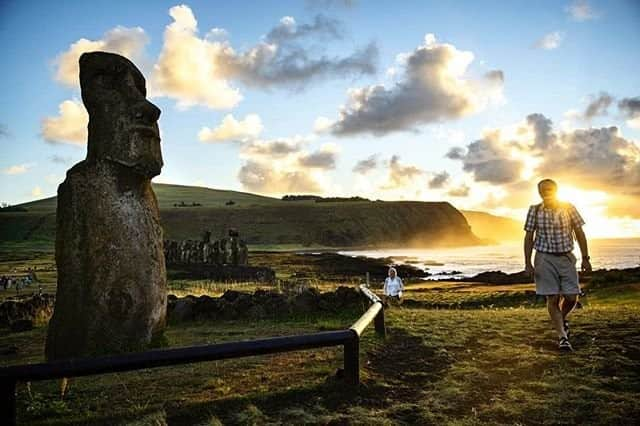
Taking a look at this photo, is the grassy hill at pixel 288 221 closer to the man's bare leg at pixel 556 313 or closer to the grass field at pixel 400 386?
the grass field at pixel 400 386

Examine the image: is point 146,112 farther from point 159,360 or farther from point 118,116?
point 159,360

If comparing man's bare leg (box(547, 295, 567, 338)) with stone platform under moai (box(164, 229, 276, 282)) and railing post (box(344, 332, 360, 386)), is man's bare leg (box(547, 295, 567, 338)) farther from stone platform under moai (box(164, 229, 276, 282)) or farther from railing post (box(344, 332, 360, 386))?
stone platform under moai (box(164, 229, 276, 282))

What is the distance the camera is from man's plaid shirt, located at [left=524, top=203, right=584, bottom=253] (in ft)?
24.0

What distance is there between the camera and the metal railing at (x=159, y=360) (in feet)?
14.8

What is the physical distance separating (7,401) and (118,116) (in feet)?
15.7

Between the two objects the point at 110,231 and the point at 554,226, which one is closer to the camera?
the point at 554,226

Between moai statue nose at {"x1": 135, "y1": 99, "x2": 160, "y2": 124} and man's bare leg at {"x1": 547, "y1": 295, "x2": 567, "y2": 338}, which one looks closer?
man's bare leg at {"x1": 547, "y1": 295, "x2": 567, "y2": 338}

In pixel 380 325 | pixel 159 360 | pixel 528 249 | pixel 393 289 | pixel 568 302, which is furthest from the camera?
pixel 393 289

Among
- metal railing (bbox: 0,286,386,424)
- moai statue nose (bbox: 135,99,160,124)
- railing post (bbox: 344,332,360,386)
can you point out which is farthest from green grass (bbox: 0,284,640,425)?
moai statue nose (bbox: 135,99,160,124)

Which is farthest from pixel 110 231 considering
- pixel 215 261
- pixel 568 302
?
pixel 215 261

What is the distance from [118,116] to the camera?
810 centimetres

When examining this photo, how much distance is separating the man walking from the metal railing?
289 cm

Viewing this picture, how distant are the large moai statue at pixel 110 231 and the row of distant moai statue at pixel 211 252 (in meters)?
24.1

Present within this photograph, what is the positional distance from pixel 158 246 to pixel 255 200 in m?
166
